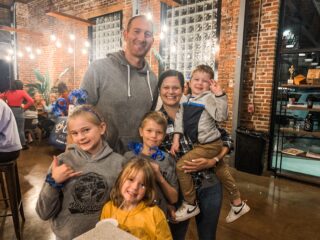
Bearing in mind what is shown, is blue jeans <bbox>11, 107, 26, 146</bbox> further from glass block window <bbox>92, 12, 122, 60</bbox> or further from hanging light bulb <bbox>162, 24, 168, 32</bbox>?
hanging light bulb <bbox>162, 24, 168, 32</bbox>

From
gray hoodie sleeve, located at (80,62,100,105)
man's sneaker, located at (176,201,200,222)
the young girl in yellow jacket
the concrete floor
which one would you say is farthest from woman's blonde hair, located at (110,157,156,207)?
the concrete floor

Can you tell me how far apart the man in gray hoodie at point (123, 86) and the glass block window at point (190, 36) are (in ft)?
14.1

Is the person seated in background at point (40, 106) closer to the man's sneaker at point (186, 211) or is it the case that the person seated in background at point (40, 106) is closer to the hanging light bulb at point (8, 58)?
the hanging light bulb at point (8, 58)

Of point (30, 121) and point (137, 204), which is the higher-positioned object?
point (137, 204)

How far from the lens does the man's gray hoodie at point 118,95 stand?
164cm

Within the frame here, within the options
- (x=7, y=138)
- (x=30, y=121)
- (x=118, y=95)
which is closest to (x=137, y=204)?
(x=118, y=95)

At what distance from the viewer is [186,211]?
1616 millimetres

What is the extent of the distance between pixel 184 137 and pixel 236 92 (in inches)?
141

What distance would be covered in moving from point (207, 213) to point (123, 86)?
0.97m

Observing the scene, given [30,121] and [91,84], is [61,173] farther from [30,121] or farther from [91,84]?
[30,121]

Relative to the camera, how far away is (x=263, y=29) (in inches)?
190

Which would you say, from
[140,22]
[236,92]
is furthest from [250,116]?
[140,22]

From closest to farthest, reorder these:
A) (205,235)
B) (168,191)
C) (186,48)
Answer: (168,191), (205,235), (186,48)

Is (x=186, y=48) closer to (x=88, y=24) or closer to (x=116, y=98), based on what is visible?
(x=88, y=24)
